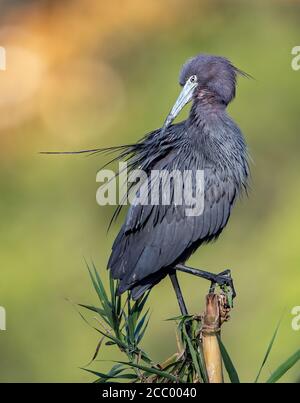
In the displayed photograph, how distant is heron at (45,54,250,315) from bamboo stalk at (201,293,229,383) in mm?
607

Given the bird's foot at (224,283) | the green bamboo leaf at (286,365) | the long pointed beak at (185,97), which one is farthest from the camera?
the long pointed beak at (185,97)

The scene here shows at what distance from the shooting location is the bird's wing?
345 cm

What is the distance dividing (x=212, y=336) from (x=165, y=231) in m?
0.92

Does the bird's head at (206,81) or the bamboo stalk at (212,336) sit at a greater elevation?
the bird's head at (206,81)

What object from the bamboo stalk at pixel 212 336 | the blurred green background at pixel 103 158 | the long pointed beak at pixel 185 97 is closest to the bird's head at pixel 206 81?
the long pointed beak at pixel 185 97

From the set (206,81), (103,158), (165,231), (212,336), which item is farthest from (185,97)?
(103,158)

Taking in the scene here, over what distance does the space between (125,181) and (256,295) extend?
109 inches

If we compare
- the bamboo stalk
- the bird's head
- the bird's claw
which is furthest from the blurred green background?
the bamboo stalk

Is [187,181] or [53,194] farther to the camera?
[53,194]

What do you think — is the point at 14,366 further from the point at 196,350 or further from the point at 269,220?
the point at 196,350

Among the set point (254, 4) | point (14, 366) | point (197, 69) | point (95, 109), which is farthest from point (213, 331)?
point (254, 4)

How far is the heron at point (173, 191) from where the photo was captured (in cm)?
346

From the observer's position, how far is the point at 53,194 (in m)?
6.54

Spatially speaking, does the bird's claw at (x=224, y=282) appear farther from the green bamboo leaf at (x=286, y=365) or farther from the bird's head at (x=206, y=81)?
the bird's head at (x=206, y=81)
